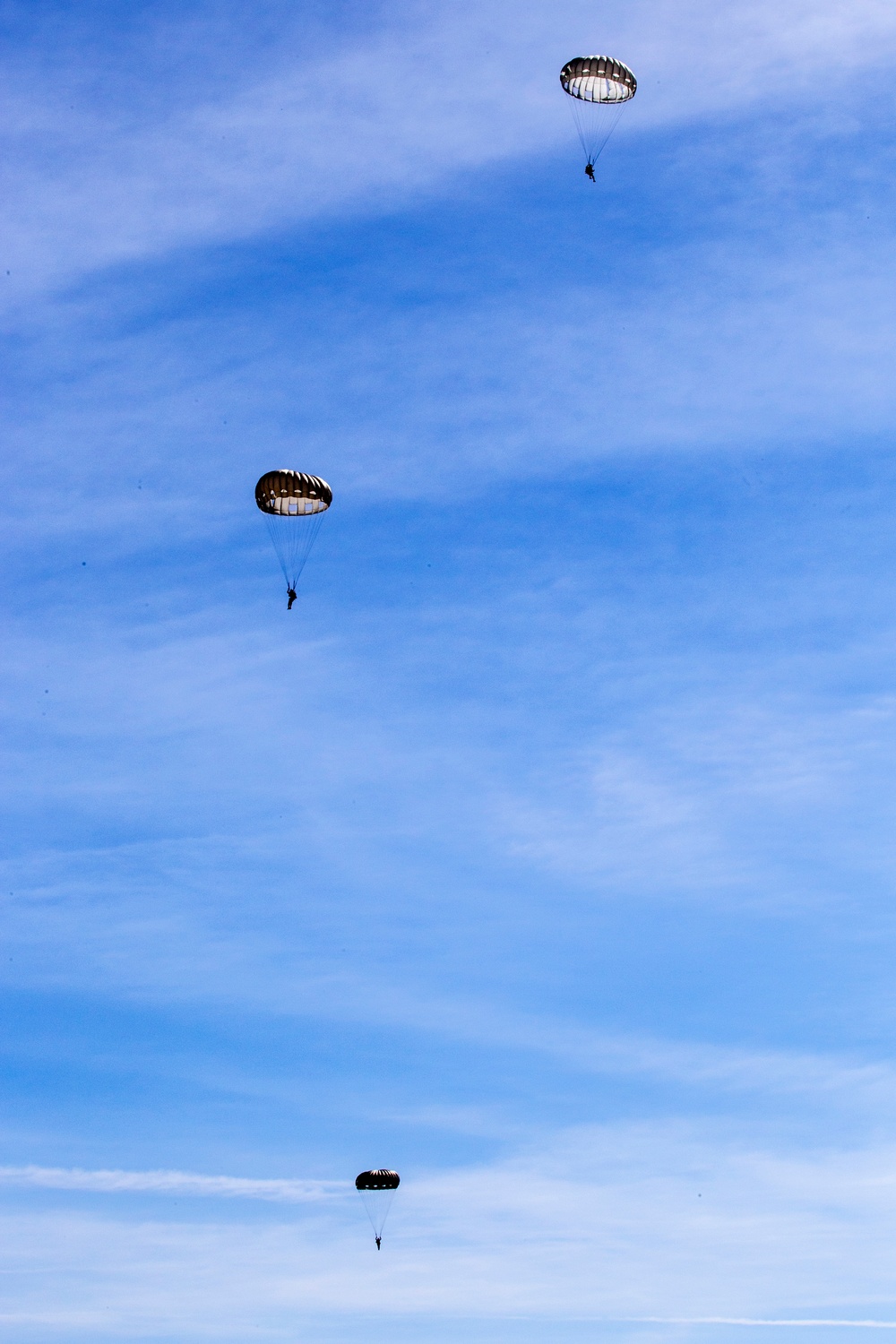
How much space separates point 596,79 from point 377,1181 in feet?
264

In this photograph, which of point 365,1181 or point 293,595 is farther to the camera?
point 365,1181

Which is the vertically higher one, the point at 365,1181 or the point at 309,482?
the point at 309,482

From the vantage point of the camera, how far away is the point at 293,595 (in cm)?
12144

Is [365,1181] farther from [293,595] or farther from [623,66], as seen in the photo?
[623,66]

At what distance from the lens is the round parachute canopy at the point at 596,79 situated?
384ft

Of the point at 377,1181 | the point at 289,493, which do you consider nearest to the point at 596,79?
the point at 289,493

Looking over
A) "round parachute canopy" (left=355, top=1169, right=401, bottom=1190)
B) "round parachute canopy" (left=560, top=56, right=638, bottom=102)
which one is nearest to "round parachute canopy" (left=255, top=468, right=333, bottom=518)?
"round parachute canopy" (left=560, top=56, right=638, bottom=102)

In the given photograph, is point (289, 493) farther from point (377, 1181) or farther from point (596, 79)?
point (377, 1181)

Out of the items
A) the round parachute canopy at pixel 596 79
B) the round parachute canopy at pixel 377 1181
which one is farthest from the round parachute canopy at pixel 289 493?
the round parachute canopy at pixel 377 1181

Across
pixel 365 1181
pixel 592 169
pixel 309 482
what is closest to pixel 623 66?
pixel 592 169

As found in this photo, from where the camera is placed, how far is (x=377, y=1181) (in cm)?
14688

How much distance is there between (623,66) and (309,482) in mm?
31308

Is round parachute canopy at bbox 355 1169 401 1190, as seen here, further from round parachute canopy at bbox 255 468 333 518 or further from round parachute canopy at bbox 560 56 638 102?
round parachute canopy at bbox 560 56 638 102

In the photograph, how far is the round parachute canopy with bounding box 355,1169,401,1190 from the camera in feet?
479
